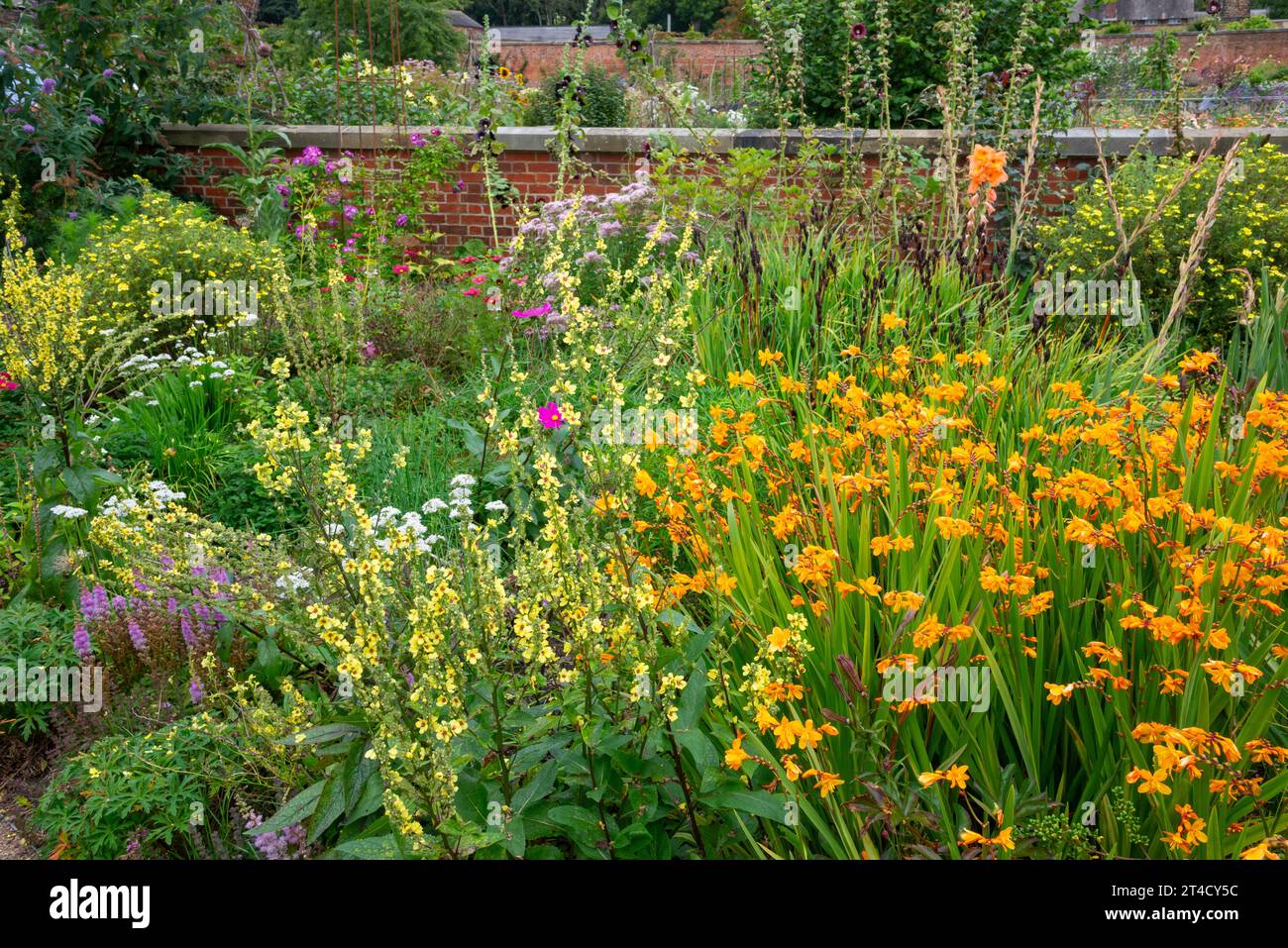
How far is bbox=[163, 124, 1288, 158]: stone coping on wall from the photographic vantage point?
315 inches

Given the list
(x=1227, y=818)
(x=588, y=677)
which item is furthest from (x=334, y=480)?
(x=1227, y=818)

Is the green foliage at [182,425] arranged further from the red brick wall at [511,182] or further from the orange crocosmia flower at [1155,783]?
the red brick wall at [511,182]

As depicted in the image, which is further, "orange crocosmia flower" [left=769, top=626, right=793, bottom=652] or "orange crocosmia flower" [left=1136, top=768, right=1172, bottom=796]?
"orange crocosmia flower" [left=769, top=626, right=793, bottom=652]

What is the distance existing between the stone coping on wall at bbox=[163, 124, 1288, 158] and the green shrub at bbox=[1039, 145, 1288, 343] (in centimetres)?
107

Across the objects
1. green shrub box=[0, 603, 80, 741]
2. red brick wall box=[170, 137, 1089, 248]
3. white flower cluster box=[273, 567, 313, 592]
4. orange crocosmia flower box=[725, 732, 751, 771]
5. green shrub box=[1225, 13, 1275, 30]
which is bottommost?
green shrub box=[0, 603, 80, 741]

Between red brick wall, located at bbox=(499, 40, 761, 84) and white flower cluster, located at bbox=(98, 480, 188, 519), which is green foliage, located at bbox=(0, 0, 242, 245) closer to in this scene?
white flower cluster, located at bbox=(98, 480, 188, 519)

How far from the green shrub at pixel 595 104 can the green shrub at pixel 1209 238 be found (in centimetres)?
646

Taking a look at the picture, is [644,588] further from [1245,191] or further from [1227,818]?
[1245,191]

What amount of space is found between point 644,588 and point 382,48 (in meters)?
24.2

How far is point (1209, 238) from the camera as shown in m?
6.08

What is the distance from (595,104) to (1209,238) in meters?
7.31

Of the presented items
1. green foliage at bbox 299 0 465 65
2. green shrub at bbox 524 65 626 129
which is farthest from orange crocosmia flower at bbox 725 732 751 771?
green foliage at bbox 299 0 465 65

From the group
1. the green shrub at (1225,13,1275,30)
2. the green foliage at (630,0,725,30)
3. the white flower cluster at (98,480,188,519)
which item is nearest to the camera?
the white flower cluster at (98,480,188,519)

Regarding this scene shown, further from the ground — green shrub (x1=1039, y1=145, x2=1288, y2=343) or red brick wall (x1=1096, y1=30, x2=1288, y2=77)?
red brick wall (x1=1096, y1=30, x2=1288, y2=77)
